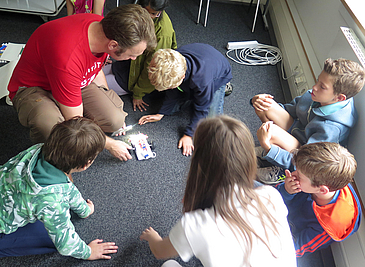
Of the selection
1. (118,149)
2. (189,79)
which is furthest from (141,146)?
(189,79)

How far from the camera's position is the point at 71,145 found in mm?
1089

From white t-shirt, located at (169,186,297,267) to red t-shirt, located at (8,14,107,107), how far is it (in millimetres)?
948

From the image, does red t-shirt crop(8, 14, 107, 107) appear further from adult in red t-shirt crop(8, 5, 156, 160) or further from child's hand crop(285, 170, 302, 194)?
child's hand crop(285, 170, 302, 194)

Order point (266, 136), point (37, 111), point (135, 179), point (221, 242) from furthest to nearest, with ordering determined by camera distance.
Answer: point (135, 179), point (266, 136), point (37, 111), point (221, 242)

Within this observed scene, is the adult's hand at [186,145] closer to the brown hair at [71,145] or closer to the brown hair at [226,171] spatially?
the brown hair at [71,145]

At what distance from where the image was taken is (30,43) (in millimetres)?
1460

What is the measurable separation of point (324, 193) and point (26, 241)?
53.4 inches

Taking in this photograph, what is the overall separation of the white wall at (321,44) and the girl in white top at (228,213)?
0.69 metres

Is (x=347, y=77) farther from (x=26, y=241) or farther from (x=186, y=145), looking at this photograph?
(x=26, y=241)

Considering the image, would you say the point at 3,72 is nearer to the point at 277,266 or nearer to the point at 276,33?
the point at 277,266

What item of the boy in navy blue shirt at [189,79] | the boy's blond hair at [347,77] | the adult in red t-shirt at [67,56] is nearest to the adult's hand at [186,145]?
the boy in navy blue shirt at [189,79]

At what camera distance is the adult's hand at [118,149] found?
67.9 inches

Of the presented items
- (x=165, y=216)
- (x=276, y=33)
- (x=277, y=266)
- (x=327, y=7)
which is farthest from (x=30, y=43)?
(x=276, y=33)

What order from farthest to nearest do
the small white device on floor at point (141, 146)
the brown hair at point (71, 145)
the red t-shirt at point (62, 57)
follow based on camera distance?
the small white device on floor at point (141, 146) → the red t-shirt at point (62, 57) → the brown hair at point (71, 145)
